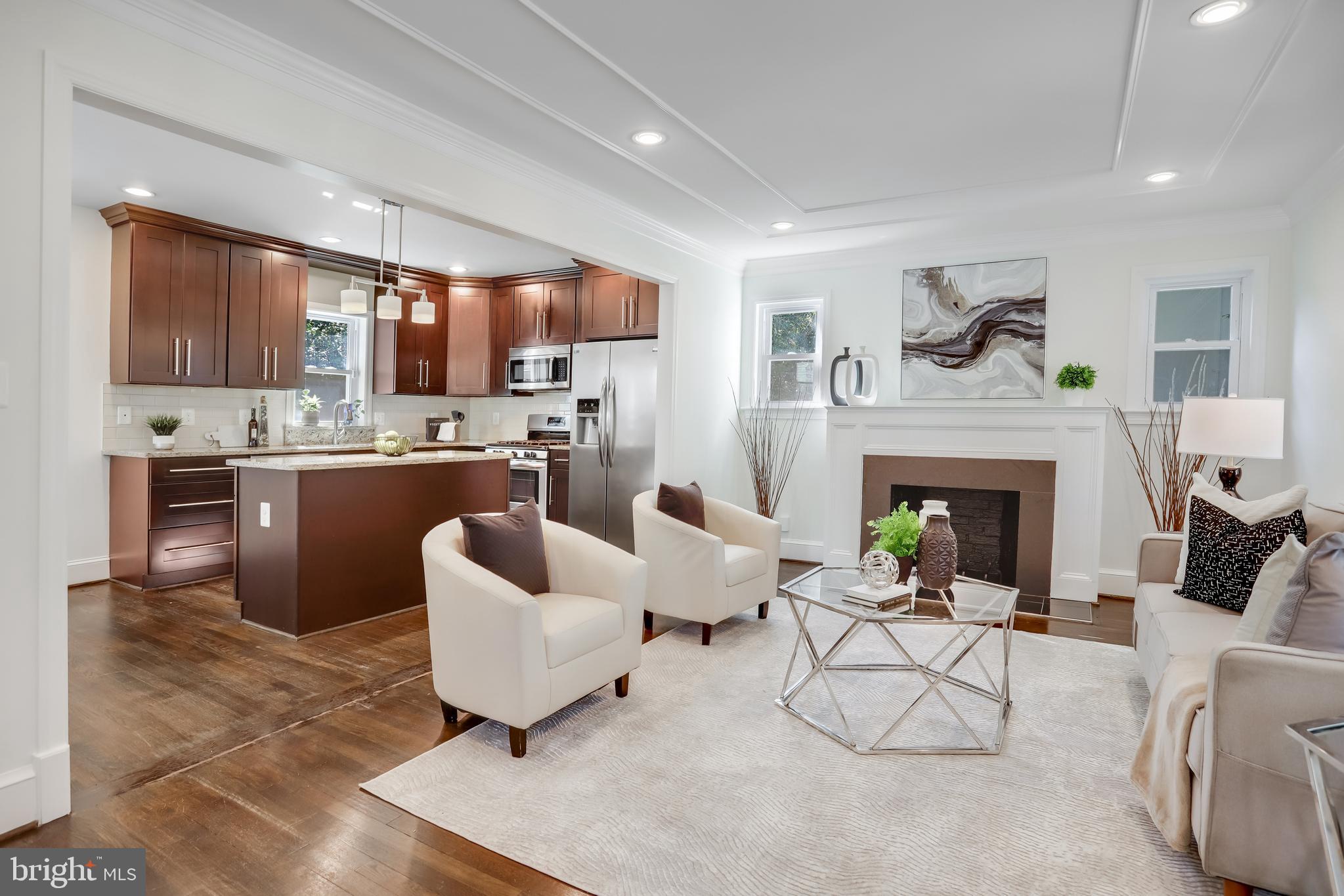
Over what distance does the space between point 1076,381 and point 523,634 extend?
4.08 m

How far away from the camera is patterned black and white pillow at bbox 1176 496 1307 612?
106 inches

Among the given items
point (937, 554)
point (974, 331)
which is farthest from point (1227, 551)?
point (974, 331)

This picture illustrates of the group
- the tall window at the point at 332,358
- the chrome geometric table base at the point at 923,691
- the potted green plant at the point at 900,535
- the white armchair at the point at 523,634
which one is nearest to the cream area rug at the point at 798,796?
the chrome geometric table base at the point at 923,691

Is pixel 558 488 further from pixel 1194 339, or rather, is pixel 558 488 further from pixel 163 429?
pixel 1194 339

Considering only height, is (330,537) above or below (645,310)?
below

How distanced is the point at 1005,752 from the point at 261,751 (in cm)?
264

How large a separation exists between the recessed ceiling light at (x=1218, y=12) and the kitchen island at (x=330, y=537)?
13.4ft

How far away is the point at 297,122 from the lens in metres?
2.72

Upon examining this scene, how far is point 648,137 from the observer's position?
3.40m

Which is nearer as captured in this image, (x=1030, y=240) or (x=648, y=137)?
(x=648, y=137)

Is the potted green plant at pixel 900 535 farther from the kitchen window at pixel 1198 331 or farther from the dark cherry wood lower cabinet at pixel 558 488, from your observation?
the dark cherry wood lower cabinet at pixel 558 488

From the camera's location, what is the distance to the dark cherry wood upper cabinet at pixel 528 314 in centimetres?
658

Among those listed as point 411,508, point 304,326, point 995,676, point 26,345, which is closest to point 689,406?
point 411,508

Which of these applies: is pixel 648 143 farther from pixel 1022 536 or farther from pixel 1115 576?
pixel 1115 576
